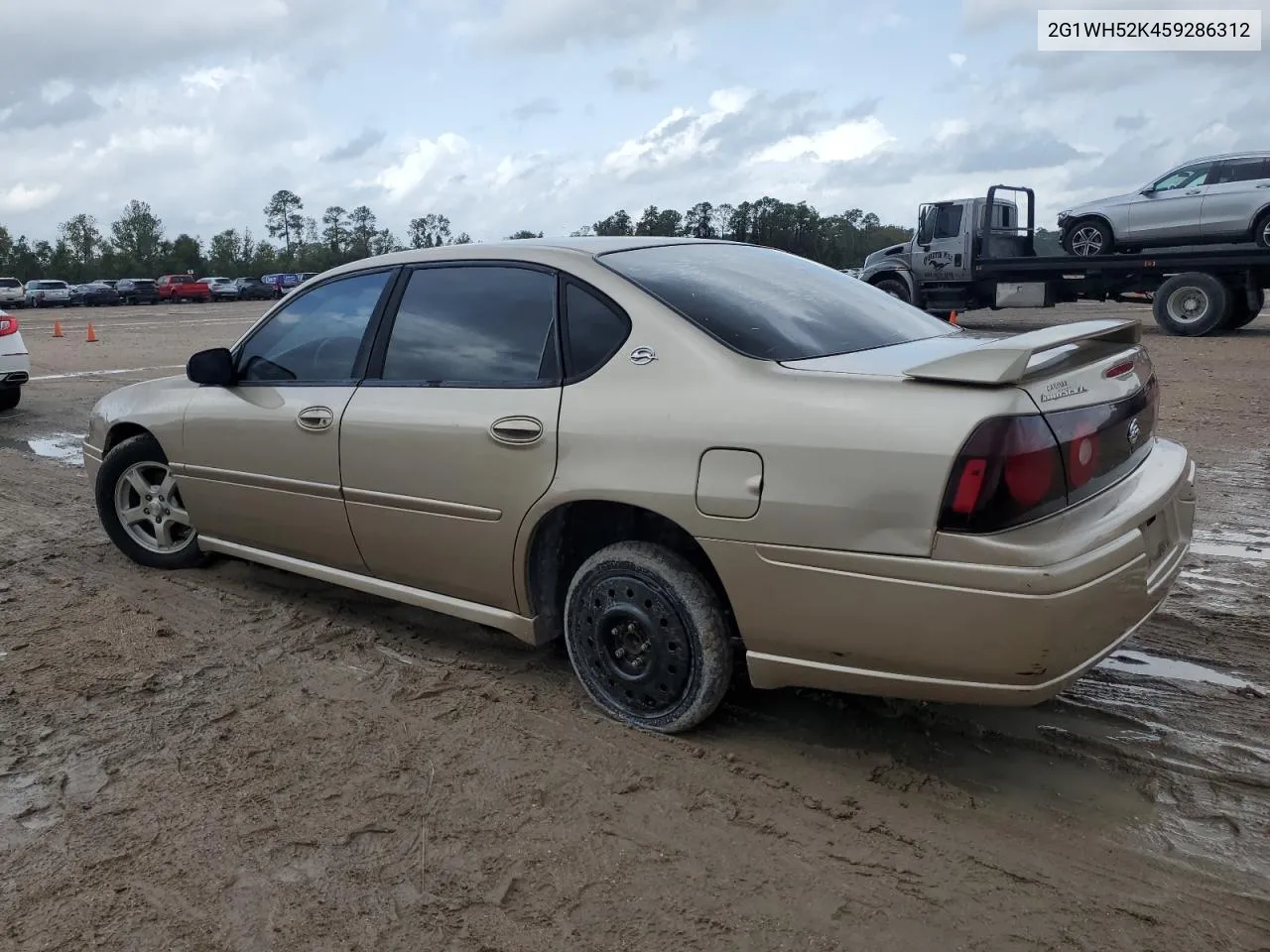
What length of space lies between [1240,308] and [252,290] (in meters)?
47.2

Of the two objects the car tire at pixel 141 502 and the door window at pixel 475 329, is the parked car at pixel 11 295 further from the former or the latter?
the door window at pixel 475 329

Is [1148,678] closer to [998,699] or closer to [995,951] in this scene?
[998,699]

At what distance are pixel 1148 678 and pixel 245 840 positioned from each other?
2.95m

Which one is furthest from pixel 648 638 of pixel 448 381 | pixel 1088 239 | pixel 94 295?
pixel 94 295

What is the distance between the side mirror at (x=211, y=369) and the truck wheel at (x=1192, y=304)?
1554 centimetres

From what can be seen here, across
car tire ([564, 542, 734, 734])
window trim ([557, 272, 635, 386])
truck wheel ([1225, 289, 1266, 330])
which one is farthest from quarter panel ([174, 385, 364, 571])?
truck wheel ([1225, 289, 1266, 330])

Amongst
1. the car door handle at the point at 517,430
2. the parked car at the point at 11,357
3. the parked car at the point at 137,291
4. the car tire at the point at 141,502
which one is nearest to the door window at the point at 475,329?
the car door handle at the point at 517,430

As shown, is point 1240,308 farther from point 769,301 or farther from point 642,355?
point 642,355

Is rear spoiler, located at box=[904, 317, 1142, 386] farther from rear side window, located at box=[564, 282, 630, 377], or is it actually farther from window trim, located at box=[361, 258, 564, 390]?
window trim, located at box=[361, 258, 564, 390]

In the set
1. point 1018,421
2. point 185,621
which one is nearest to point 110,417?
point 185,621

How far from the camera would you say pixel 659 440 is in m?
3.01

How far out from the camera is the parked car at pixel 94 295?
4803 centimetres

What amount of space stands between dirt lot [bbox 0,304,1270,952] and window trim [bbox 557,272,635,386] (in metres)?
1.14

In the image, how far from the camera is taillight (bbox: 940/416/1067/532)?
8.30ft
